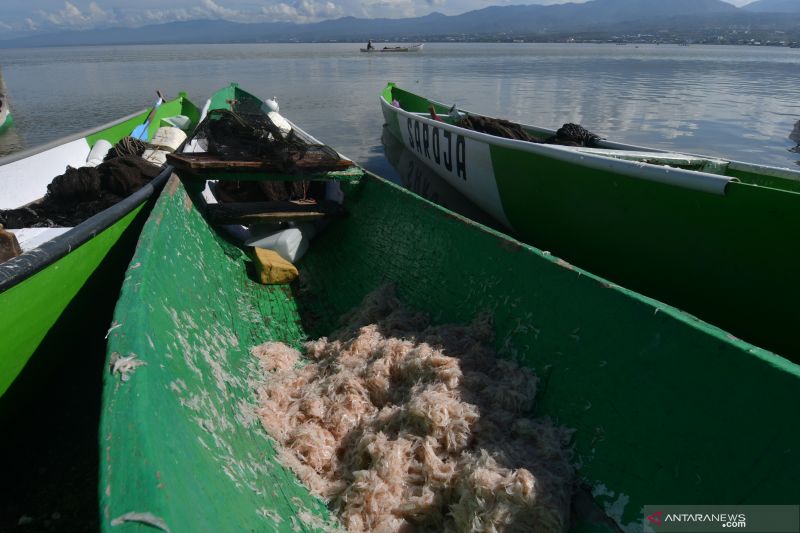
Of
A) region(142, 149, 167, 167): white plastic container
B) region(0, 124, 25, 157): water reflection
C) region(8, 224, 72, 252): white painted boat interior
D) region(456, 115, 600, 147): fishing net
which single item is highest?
region(456, 115, 600, 147): fishing net

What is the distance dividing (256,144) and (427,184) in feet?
10.5

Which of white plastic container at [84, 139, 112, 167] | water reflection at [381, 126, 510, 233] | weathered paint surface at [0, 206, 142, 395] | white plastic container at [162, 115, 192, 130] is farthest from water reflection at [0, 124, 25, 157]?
weathered paint surface at [0, 206, 142, 395]

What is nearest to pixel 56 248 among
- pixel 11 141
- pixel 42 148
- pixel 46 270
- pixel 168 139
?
pixel 46 270

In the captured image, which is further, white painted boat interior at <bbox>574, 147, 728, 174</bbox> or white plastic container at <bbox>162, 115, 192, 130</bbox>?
white plastic container at <bbox>162, 115, 192, 130</bbox>

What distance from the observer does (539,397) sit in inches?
99.0

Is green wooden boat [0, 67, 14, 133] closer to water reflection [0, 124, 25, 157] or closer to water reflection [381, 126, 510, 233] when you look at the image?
water reflection [0, 124, 25, 157]

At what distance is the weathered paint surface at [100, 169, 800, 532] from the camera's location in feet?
4.91

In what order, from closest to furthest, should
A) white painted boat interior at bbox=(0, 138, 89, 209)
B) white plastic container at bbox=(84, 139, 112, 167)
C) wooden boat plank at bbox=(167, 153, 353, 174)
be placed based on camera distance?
wooden boat plank at bbox=(167, 153, 353, 174) < white painted boat interior at bbox=(0, 138, 89, 209) < white plastic container at bbox=(84, 139, 112, 167)

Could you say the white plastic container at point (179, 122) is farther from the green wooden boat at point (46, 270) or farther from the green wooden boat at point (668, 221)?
the green wooden boat at point (668, 221)

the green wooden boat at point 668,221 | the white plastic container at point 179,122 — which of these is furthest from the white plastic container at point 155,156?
the white plastic container at point 179,122

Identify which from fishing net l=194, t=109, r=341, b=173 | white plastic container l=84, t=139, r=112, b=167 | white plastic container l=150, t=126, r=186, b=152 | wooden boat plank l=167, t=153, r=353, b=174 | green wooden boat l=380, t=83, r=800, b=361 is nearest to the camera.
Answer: green wooden boat l=380, t=83, r=800, b=361

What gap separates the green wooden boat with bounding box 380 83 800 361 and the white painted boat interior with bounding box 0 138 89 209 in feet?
17.5

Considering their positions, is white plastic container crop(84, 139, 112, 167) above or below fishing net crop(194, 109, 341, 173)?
below

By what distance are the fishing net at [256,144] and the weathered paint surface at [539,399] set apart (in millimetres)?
1391
